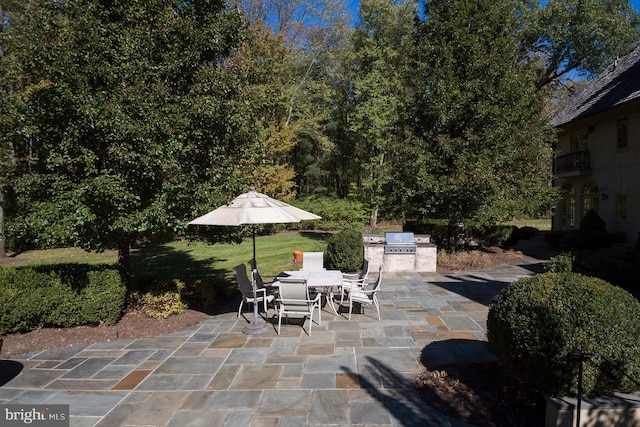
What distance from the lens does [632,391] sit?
12.2ft

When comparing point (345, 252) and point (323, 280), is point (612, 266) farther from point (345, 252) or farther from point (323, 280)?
point (345, 252)

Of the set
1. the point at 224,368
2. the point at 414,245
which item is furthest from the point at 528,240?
the point at 224,368

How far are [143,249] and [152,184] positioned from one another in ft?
43.8

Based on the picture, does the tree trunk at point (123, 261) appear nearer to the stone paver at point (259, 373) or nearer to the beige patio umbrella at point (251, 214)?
the stone paver at point (259, 373)

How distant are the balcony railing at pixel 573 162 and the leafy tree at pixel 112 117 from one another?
20147 millimetres

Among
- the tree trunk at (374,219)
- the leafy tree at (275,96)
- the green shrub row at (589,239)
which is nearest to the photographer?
the green shrub row at (589,239)

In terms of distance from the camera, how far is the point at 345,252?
11.8 meters

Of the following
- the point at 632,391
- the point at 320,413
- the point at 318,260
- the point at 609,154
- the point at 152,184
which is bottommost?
the point at 320,413

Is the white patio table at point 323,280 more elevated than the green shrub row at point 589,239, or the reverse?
the green shrub row at point 589,239

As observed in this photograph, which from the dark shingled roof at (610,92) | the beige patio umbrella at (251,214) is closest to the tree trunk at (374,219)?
the dark shingled roof at (610,92)

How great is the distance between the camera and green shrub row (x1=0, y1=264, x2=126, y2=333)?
644 centimetres

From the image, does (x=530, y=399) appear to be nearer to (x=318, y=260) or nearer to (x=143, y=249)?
(x=318, y=260)

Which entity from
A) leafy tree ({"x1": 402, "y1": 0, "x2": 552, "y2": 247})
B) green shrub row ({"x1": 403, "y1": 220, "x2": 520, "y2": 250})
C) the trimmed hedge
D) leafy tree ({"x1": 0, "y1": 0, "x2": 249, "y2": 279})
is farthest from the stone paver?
green shrub row ({"x1": 403, "y1": 220, "x2": 520, "y2": 250})

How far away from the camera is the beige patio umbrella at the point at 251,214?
6.21 m
